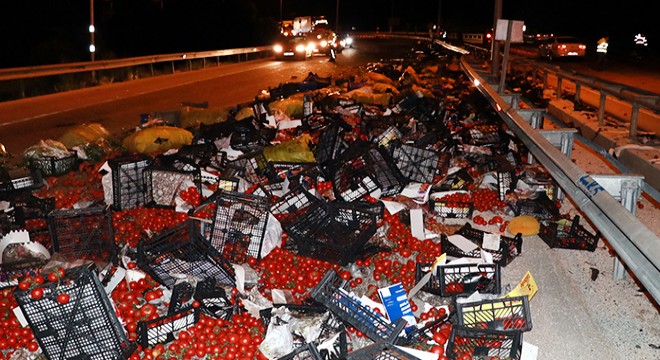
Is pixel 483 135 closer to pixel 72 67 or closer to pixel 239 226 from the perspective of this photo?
pixel 239 226

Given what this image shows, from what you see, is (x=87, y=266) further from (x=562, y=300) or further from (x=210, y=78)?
(x=210, y=78)

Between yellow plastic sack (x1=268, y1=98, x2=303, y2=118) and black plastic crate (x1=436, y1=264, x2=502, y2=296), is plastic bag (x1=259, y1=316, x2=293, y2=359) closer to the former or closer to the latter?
black plastic crate (x1=436, y1=264, x2=502, y2=296)

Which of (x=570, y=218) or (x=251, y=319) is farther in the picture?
(x=570, y=218)

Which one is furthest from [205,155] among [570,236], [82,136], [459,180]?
[570,236]

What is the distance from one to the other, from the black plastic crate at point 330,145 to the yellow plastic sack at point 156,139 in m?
2.48

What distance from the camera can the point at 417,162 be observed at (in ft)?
28.3

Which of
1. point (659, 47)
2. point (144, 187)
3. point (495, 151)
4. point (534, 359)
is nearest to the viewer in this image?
point (534, 359)

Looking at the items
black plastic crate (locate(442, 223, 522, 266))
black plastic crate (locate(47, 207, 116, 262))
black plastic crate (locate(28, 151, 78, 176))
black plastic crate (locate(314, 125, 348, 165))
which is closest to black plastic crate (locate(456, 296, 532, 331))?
black plastic crate (locate(442, 223, 522, 266))

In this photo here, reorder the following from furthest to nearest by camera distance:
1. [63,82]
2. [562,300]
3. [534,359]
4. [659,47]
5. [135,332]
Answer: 1. [659,47]
2. [63,82]
3. [562,300]
4. [135,332]
5. [534,359]

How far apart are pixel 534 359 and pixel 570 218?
3543 mm

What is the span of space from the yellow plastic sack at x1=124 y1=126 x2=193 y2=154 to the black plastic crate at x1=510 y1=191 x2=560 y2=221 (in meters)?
5.61

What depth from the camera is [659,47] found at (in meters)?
49.2

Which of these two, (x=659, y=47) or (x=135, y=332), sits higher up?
(x=659, y=47)

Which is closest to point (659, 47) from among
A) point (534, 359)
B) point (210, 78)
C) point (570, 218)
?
point (210, 78)
